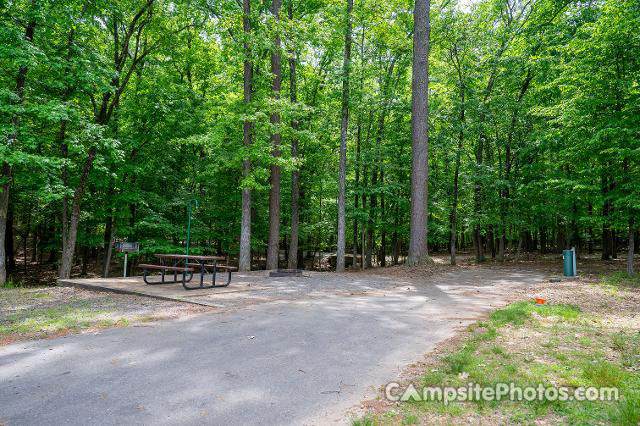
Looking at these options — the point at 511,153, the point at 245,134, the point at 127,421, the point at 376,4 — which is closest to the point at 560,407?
the point at 127,421

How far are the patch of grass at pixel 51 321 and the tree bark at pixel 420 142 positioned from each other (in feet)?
33.3

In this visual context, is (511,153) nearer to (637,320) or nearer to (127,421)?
(637,320)

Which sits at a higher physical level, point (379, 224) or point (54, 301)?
point (379, 224)

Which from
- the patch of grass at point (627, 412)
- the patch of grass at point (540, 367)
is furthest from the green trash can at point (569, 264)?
the patch of grass at point (627, 412)

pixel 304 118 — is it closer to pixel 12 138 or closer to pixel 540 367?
pixel 12 138

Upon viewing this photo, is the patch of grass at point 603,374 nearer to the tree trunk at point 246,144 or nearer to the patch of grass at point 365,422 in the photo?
the patch of grass at point 365,422

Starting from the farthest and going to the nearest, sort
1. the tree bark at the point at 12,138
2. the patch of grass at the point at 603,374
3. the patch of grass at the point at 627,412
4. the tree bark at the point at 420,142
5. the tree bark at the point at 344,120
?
the tree bark at the point at 344,120
the tree bark at the point at 420,142
the tree bark at the point at 12,138
the patch of grass at the point at 603,374
the patch of grass at the point at 627,412

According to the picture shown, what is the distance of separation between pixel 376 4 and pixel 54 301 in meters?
14.7

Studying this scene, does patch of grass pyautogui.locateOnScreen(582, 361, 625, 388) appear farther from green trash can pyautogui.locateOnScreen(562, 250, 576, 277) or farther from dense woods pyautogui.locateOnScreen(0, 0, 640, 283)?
green trash can pyautogui.locateOnScreen(562, 250, 576, 277)

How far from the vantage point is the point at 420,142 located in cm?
1374

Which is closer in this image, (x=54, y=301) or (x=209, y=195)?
(x=54, y=301)

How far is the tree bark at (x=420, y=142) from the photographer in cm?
1357

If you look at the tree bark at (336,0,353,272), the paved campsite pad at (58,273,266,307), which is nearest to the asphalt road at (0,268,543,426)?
the paved campsite pad at (58,273,266,307)

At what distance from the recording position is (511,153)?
20.0m
